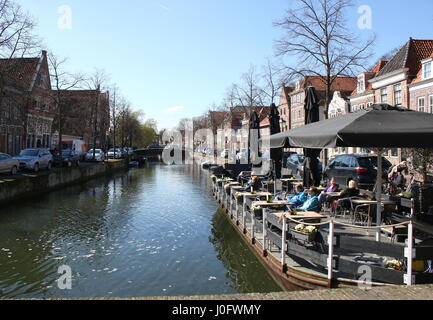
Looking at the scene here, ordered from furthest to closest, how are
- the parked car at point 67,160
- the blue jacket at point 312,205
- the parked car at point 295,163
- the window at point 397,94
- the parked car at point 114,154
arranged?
the parked car at point 114,154
the parked car at point 67,160
the window at point 397,94
the parked car at point 295,163
the blue jacket at point 312,205

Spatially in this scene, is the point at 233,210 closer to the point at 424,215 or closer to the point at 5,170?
the point at 424,215

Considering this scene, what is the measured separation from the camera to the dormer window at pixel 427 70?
26397 millimetres

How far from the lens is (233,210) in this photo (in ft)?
44.5

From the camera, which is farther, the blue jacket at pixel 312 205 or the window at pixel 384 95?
the window at pixel 384 95

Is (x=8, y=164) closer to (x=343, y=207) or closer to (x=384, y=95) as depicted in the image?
(x=343, y=207)

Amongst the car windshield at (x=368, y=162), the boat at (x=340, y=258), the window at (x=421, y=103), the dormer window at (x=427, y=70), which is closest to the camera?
the boat at (x=340, y=258)

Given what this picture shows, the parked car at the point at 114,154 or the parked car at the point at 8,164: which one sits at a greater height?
the parked car at the point at 114,154

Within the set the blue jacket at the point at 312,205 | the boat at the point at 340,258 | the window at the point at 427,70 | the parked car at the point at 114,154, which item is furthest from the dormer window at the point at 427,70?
the parked car at the point at 114,154

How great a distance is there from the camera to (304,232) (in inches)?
261

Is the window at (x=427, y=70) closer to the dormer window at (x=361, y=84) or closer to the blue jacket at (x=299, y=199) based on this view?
the dormer window at (x=361, y=84)

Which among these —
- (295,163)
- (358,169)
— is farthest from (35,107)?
(358,169)

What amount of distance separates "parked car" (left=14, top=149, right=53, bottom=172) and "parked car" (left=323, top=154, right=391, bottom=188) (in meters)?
19.6

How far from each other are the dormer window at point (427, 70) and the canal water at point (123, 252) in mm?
18295

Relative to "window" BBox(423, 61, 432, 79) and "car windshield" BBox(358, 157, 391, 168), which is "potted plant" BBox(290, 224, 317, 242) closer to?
"car windshield" BBox(358, 157, 391, 168)
